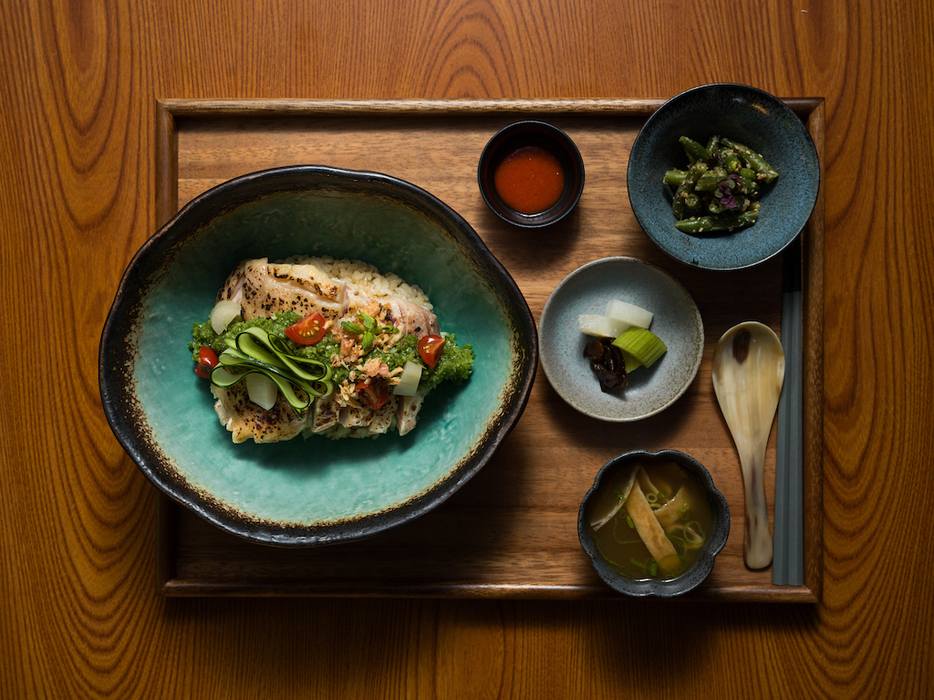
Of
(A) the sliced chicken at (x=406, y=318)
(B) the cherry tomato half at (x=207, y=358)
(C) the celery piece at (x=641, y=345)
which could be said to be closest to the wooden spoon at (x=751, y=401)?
(C) the celery piece at (x=641, y=345)

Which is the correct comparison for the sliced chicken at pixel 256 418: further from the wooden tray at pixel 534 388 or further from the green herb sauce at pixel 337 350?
the wooden tray at pixel 534 388

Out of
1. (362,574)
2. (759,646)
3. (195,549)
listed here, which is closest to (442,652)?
(362,574)

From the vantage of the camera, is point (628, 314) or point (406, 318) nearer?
point (406, 318)

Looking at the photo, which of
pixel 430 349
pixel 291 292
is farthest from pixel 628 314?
pixel 291 292

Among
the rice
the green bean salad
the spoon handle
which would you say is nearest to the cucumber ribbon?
the rice

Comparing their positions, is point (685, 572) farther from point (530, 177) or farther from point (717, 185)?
point (530, 177)

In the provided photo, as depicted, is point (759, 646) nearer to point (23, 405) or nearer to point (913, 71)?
point (913, 71)
